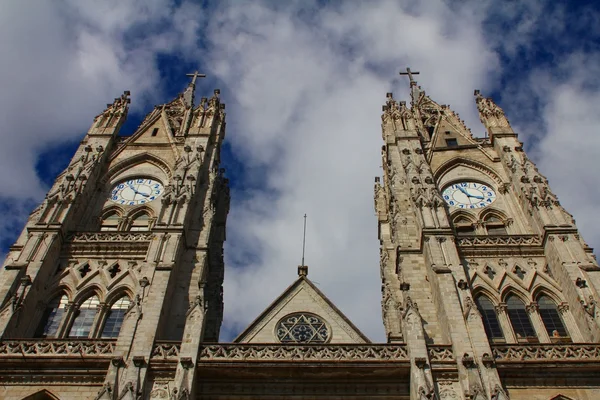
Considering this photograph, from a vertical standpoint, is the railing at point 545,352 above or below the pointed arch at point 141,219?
below

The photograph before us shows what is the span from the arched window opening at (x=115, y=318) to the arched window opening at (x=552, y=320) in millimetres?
14814

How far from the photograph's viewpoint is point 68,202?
2583 cm

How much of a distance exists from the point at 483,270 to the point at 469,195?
19.4ft

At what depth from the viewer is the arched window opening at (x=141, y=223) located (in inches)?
1061

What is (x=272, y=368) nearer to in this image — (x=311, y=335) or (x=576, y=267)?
(x=311, y=335)

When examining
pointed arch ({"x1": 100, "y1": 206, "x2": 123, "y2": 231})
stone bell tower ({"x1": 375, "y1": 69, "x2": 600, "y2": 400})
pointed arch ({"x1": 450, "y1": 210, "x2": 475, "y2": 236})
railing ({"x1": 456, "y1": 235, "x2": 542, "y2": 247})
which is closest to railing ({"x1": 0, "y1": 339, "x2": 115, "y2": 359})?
pointed arch ({"x1": 100, "y1": 206, "x2": 123, "y2": 231})

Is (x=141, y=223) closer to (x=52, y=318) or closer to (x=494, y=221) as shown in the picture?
(x=52, y=318)

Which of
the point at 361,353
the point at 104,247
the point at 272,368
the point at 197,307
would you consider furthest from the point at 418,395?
the point at 104,247

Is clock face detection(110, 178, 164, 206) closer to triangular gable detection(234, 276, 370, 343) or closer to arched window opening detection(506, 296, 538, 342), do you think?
triangular gable detection(234, 276, 370, 343)

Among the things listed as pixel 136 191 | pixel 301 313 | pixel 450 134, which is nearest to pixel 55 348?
pixel 301 313

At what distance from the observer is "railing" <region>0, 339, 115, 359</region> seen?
19.1 meters

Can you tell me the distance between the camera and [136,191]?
2906 centimetres

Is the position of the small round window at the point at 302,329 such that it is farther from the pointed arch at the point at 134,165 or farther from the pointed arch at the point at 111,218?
the pointed arch at the point at 134,165

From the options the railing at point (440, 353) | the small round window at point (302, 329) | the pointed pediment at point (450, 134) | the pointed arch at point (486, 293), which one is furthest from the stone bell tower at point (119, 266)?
the pointed pediment at point (450, 134)
